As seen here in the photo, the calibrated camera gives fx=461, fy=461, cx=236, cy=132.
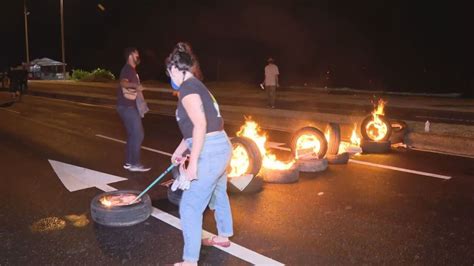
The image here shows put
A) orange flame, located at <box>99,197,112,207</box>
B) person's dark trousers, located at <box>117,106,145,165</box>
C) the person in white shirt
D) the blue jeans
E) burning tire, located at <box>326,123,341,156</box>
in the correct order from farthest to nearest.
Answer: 1. the person in white shirt
2. burning tire, located at <box>326,123,341,156</box>
3. person's dark trousers, located at <box>117,106,145,165</box>
4. orange flame, located at <box>99,197,112,207</box>
5. the blue jeans

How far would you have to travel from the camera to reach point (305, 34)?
39031mm

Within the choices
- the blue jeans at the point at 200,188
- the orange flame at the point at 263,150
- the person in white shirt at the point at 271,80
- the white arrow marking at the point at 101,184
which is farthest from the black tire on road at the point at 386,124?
the person in white shirt at the point at 271,80

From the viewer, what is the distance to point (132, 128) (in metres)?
7.77

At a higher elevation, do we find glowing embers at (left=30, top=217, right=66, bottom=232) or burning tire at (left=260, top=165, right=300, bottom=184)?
burning tire at (left=260, top=165, right=300, bottom=184)

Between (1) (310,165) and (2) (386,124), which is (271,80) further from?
(1) (310,165)

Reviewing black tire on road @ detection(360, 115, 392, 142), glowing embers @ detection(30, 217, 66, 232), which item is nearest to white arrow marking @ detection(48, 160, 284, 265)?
glowing embers @ detection(30, 217, 66, 232)

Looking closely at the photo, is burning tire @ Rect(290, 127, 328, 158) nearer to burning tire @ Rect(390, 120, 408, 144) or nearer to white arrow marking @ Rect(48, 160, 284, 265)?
white arrow marking @ Rect(48, 160, 284, 265)

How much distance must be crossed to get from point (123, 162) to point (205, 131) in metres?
5.37

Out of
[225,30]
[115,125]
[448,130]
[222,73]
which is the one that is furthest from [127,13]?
[448,130]

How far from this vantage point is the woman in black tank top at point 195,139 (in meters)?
3.72

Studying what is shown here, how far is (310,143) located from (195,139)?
474 centimetres

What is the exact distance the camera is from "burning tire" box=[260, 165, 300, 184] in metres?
7.04

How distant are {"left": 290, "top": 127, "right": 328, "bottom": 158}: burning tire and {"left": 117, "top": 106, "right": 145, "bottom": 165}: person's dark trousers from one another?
266 centimetres

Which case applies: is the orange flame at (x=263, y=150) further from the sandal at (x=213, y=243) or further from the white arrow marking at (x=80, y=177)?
the sandal at (x=213, y=243)
